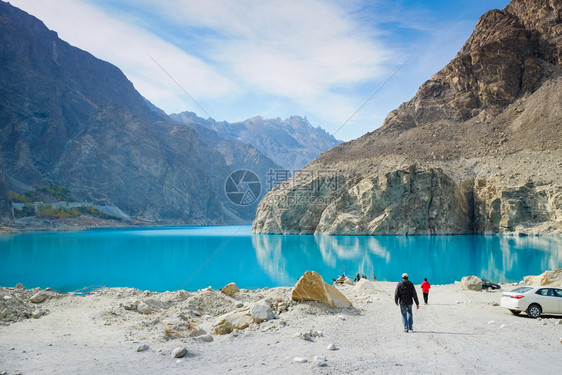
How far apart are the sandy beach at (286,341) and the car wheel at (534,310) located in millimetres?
277

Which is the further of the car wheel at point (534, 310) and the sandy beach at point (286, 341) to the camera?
the car wheel at point (534, 310)

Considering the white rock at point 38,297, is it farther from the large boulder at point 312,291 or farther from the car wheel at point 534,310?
the car wheel at point 534,310

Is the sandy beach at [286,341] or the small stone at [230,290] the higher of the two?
the sandy beach at [286,341]

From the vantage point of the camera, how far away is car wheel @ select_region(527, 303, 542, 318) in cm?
1284

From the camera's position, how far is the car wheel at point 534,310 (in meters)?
12.8

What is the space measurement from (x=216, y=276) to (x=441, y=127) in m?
94.9

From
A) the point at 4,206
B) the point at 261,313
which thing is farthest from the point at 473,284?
the point at 4,206

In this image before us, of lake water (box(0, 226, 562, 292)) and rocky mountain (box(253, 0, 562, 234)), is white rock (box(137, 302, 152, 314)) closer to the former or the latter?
lake water (box(0, 226, 562, 292))

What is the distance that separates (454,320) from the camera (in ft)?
39.6

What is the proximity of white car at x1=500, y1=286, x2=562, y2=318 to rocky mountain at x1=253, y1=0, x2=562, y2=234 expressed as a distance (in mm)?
66861

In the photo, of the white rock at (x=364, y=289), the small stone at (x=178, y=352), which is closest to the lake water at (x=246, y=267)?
the white rock at (x=364, y=289)

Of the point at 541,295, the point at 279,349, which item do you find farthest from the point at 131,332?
the point at 541,295

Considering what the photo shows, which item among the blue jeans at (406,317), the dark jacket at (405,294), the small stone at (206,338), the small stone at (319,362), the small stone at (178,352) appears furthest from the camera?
the dark jacket at (405,294)

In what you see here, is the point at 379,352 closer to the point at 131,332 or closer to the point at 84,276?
the point at 131,332
